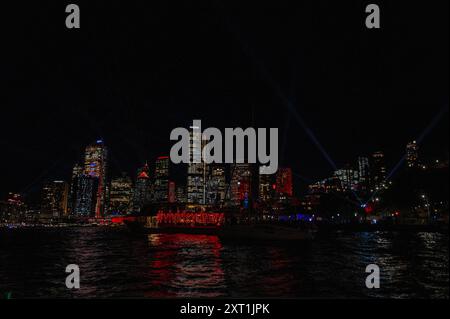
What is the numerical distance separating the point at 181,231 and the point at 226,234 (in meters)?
46.0

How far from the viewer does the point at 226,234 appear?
6819 centimetres

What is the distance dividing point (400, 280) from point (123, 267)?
2106 centimetres

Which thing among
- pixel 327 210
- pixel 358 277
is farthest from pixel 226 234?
pixel 327 210
